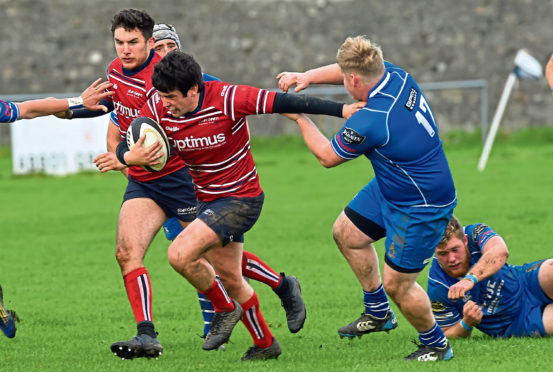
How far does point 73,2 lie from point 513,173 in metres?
11.8

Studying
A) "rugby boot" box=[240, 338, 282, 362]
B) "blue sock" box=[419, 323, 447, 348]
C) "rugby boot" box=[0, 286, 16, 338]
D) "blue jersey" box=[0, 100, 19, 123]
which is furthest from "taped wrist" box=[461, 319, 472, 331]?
"blue jersey" box=[0, 100, 19, 123]

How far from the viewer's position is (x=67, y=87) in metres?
24.7

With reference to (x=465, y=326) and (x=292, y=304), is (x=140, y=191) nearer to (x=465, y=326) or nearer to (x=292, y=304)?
(x=292, y=304)

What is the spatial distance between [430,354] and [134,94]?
9.37 feet

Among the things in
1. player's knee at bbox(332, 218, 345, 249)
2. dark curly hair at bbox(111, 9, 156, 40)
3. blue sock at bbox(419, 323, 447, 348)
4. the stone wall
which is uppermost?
dark curly hair at bbox(111, 9, 156, 40)

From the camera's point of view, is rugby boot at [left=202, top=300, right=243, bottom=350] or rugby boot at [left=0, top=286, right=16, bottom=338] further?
rugby boot at [left=0, top=286, right=16, bottom=338]

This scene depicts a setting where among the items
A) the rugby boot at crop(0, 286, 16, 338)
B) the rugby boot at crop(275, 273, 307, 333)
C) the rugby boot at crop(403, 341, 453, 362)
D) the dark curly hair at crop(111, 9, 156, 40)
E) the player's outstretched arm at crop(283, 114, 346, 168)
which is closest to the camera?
the player's outstretched arm at crop(283, 114, 346, 168)

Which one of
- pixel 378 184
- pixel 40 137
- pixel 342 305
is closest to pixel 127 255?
pixel 378 184

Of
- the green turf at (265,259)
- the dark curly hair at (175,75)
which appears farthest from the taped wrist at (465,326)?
the dark curly hair at (175,75)

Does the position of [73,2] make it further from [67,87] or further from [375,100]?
[375,100]

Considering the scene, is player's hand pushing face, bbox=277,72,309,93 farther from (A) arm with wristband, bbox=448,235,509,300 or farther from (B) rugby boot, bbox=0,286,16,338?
(B) rugby boot, bbox=0,286,16,338

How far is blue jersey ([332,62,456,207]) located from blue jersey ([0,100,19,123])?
2533 millimetres

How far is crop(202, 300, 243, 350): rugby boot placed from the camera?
690cm

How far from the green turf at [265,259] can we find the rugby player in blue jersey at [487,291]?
0.20 meters
